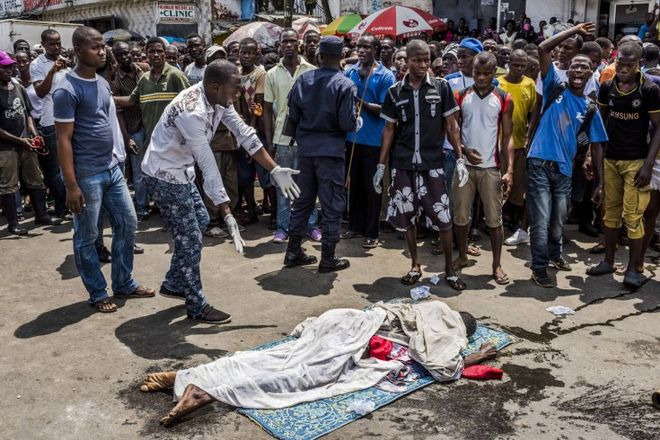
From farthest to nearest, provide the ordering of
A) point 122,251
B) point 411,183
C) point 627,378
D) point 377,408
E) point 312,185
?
point 312,185 < point 411,183 < point 122,251 < point 627,378 < point 377,408

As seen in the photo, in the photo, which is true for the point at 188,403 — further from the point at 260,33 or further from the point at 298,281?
the point at 260,33

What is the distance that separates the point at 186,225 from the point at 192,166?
0.43m

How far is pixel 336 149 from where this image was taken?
6031 mm

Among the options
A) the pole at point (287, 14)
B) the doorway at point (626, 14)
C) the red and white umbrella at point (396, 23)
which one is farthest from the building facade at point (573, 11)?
the pole at point (287, 14)

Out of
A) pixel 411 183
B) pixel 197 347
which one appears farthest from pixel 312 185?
pixel 197 347

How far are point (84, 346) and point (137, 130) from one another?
405 cm

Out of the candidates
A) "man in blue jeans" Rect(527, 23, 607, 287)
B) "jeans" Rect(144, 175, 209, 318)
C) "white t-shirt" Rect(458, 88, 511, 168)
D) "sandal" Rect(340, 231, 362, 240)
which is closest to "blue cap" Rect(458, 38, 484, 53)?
"white t-shirt" Rect(458, 88, 511, 168)

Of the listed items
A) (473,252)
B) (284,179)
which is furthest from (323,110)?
(473,252)

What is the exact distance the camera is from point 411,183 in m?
5.79

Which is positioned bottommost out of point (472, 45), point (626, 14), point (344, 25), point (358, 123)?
point (358, 123)

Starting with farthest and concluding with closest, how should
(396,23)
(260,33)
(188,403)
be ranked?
1. (260,33)
2. (396,23)
3. (188,403)

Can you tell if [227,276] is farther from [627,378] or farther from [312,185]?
[627,378]

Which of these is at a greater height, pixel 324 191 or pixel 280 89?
pixel 280 89

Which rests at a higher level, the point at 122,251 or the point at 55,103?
the point at 55,103
